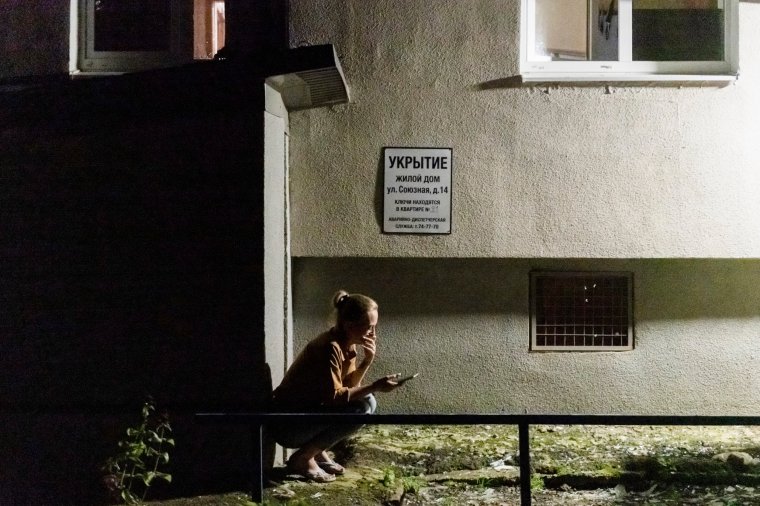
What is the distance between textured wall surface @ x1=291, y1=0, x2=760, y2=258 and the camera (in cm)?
590

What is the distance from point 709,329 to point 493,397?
1.99 meters

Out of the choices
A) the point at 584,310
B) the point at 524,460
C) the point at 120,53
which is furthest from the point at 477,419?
the point at 120,53

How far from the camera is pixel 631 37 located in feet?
20.2

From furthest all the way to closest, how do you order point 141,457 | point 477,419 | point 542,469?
1. point 542,469
2. point 141,457
3. point 477,419

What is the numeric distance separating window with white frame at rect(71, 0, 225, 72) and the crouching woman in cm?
306

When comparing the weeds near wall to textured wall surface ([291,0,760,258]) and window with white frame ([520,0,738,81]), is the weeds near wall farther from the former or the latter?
window with white frame ([520,0,738,81])

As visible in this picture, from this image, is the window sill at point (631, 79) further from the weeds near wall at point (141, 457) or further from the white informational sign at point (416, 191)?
the weeds near wall at point (141, 457)

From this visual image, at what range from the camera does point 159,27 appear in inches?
250

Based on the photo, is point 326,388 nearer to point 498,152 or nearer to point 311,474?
point 311,474

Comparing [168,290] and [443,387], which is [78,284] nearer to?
[168,290]

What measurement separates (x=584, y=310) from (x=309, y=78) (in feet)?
10.4

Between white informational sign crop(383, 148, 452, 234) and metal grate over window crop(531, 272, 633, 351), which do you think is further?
metal grate over window crop(531, 272, 633, 351)

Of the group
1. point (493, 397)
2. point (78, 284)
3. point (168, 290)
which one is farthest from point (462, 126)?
point (78, 284)

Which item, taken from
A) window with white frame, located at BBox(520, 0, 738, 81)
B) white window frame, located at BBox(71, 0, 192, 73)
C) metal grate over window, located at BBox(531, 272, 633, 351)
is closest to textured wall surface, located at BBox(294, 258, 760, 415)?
metal grate over window, located at BBox(531, 272, 633, 351)
